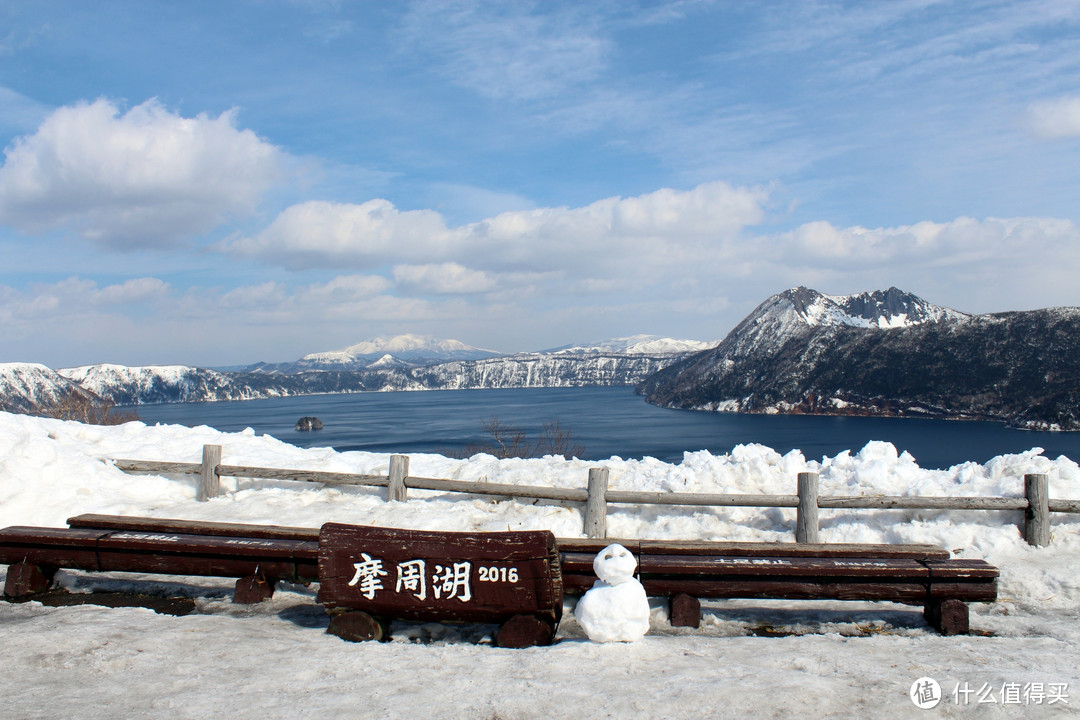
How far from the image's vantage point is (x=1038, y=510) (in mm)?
8711

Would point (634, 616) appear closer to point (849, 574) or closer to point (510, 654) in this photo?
point (510, 654)

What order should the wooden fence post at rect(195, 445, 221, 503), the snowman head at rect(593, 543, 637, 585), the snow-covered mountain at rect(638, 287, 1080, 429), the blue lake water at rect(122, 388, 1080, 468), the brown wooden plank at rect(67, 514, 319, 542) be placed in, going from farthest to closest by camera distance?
the snow-covered mountain at rect(638, 287, 1080, 429) → the blue lake water at rect(122, 388, 1080, 468) → the wooden fence post at rect(195, 445, 221, 503) → the brown wooden plank at rect(67, 514, 319, 542) → the snowman head at rect(593, 543, 637, 585)

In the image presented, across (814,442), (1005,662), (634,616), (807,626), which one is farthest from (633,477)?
(814,442)

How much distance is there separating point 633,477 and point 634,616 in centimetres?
615

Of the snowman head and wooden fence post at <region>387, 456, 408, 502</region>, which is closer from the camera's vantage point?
the snowman head

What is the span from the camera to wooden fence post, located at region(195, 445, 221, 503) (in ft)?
37.7

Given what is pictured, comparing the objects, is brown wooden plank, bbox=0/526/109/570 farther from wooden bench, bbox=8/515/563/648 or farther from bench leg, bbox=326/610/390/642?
bench leg, bbox=326/610/390/642

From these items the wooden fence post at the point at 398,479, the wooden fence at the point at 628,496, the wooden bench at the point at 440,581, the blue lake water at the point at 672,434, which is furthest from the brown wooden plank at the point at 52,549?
the blue lake water at the point at 672,434

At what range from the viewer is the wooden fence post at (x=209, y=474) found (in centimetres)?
1148

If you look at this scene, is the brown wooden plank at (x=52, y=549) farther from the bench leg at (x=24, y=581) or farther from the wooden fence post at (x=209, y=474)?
the wooden fence post at (x=209, y=474)

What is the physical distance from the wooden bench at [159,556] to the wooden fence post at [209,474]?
4.20 m

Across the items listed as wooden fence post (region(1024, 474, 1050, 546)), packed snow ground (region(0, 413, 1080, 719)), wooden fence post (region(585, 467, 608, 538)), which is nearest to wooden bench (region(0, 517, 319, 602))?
packed snow ground (region(0, 413, 1080, 719))

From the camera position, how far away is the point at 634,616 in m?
5.61

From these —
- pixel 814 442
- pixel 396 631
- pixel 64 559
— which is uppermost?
pixel 64 559
